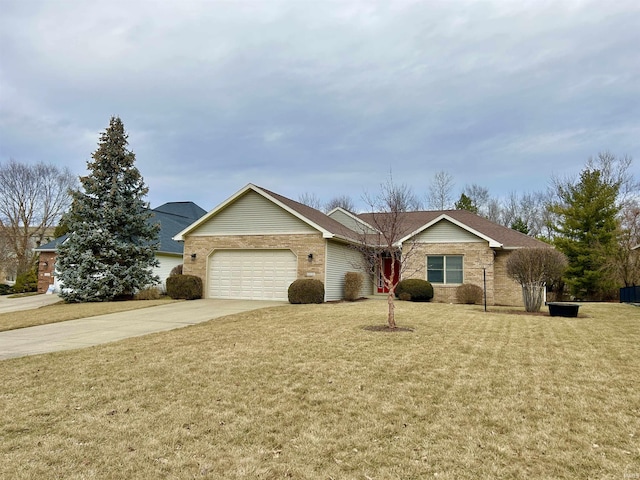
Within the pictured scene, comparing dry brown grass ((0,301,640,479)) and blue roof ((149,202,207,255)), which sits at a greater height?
blue roof ((149,202,207,255))

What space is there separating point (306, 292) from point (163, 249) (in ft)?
43.1

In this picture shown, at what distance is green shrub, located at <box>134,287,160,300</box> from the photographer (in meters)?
20.8

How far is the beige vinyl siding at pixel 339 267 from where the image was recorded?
18391 mm

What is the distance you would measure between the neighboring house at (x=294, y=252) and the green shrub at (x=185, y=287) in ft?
1.90

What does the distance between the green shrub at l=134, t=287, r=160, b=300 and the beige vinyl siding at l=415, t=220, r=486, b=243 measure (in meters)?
13.4

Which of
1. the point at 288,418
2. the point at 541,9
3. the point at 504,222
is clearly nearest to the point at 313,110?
the point at 541,9

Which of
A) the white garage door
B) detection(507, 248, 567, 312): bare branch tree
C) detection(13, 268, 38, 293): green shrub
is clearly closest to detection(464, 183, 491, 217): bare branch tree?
detection(507, 248, 567, 312): bare branch tree

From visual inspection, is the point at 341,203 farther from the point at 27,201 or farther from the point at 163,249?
the point at 27,201

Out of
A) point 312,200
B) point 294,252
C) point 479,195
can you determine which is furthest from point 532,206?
point 294,252

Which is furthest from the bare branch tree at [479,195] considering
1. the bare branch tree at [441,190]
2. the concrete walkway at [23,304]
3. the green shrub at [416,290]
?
the concrete walkway at [23,304]

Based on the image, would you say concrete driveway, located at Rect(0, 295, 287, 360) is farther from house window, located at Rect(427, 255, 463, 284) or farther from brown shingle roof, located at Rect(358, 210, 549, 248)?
brown shingle roof, located at Rect(358, 210, 549, 248)

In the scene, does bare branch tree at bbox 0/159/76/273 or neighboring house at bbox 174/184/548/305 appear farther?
bare branch tree at bbox 0/159/76/273

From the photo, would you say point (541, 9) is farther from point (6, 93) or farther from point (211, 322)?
point (6, 93)

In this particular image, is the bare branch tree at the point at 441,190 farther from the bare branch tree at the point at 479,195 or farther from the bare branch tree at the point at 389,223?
the bare branch tree at the point at 389,223
